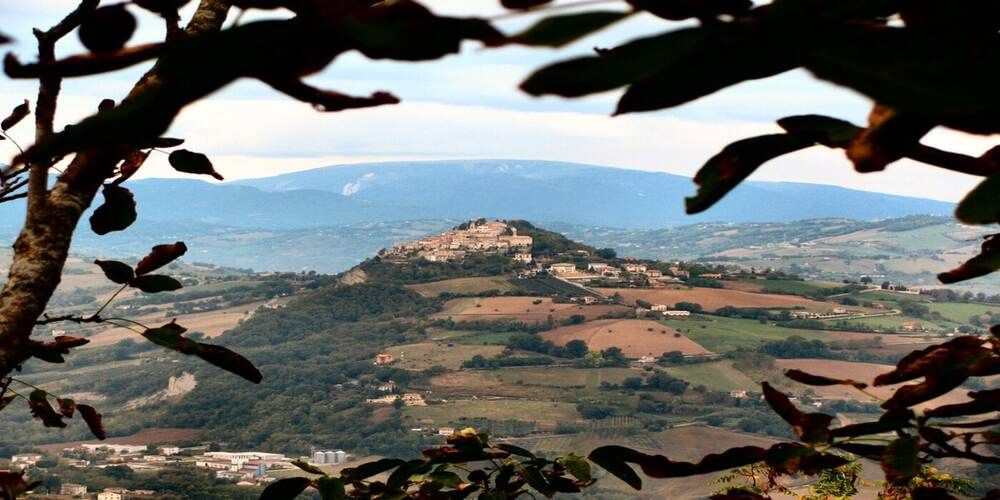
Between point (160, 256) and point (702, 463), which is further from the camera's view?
point (160, 256)

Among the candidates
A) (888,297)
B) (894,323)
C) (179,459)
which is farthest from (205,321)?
(888,297)

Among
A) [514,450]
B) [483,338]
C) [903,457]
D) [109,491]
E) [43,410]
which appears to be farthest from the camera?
[483,338]

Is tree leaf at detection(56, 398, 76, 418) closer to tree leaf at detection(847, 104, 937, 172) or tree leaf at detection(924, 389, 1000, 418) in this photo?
tree leaf at detection(924, 389, 1000, 418)

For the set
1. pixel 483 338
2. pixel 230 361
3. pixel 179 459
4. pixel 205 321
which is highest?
pixel 230 361

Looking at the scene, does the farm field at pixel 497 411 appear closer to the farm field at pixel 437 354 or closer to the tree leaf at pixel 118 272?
the farm field at pixel 437 354

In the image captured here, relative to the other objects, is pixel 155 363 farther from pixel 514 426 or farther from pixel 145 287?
pixel 145 287

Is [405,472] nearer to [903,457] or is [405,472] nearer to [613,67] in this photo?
[903,457]

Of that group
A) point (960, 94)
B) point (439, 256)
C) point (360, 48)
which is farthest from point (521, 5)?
point (439, 256)
